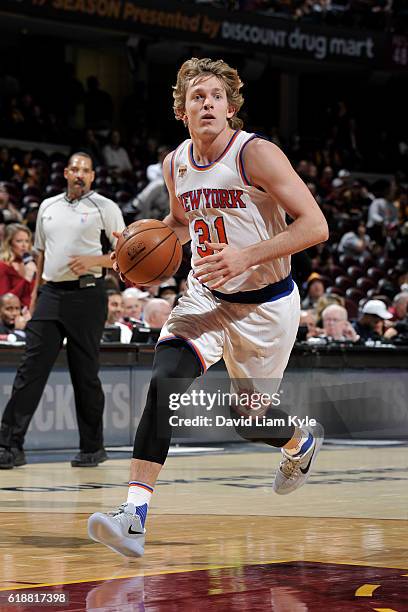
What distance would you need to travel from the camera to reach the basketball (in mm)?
5262

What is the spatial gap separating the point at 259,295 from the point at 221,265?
58 centimetres

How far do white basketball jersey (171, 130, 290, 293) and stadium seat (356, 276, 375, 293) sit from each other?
13.4 m

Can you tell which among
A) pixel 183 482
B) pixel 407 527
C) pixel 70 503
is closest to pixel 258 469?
pixel 183 482

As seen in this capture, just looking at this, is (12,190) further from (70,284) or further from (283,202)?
(283,202)

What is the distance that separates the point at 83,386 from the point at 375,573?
4.58 meters

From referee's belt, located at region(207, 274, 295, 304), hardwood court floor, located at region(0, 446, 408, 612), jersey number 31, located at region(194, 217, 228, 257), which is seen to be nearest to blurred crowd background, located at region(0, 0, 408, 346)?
hardwood court floor, located at region(0, 446, 408, 612)

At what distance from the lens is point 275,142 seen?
24.2 meters

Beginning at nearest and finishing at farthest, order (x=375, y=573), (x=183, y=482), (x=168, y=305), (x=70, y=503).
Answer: (x=375, y=573) < (x=70, y=503) < (x=183, y=482) < (x=168, y=305)

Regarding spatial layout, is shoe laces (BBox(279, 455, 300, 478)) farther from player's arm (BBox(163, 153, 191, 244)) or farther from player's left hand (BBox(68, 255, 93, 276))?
player's left hand (BBox(68, 255, 93, 276))

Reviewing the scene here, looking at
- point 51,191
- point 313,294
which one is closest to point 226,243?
point 313,294

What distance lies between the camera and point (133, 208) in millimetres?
16734

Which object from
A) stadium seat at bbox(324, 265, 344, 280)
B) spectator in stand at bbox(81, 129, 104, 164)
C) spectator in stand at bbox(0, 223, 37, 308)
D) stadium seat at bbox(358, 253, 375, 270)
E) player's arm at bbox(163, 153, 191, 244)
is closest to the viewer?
player's arm at bbox(163, 153, 191, 244)

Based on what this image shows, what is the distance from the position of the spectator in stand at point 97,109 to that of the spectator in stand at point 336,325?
11490mm

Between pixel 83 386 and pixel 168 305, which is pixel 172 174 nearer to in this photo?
pixel 83 386
